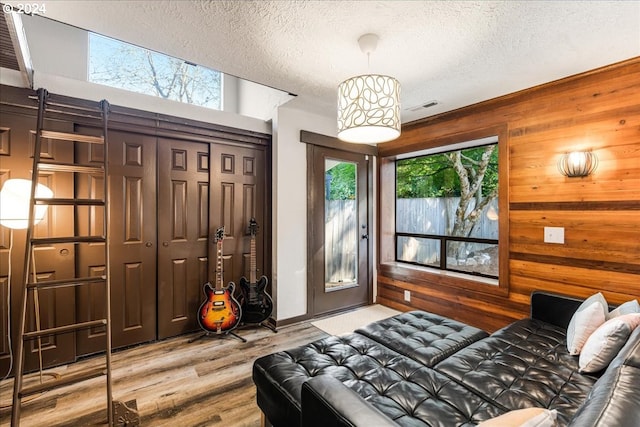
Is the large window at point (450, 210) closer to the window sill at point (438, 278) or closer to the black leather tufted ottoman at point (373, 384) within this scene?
the window sill at point (438, 278)

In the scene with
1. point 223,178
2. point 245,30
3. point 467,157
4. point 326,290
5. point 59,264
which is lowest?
point 326,290

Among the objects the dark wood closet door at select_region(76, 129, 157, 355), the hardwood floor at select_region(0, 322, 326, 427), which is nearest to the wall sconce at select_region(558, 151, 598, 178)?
the hardwood floor at select_region(0, 322, 326, 427)

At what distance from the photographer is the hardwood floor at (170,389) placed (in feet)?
6.03

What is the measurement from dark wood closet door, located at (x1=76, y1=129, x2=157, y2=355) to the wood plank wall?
3.19 meters

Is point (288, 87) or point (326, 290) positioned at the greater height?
point (288, 87)

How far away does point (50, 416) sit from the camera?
72.6 inches

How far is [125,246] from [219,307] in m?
1.03

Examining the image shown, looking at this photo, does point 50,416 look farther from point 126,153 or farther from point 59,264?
point 126,153

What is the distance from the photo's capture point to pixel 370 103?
1.87m

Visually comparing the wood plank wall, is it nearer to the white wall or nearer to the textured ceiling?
the textured ceiling

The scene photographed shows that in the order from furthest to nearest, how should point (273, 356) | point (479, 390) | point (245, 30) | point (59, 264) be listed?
1. point (59, 264)
2. point (245, 30)
3. point (273, 356)
4. point (479, 390)

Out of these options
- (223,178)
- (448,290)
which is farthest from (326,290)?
(223,178)

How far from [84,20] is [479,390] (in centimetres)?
308

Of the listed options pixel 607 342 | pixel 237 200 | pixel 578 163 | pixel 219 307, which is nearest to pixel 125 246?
pixel 219 307
